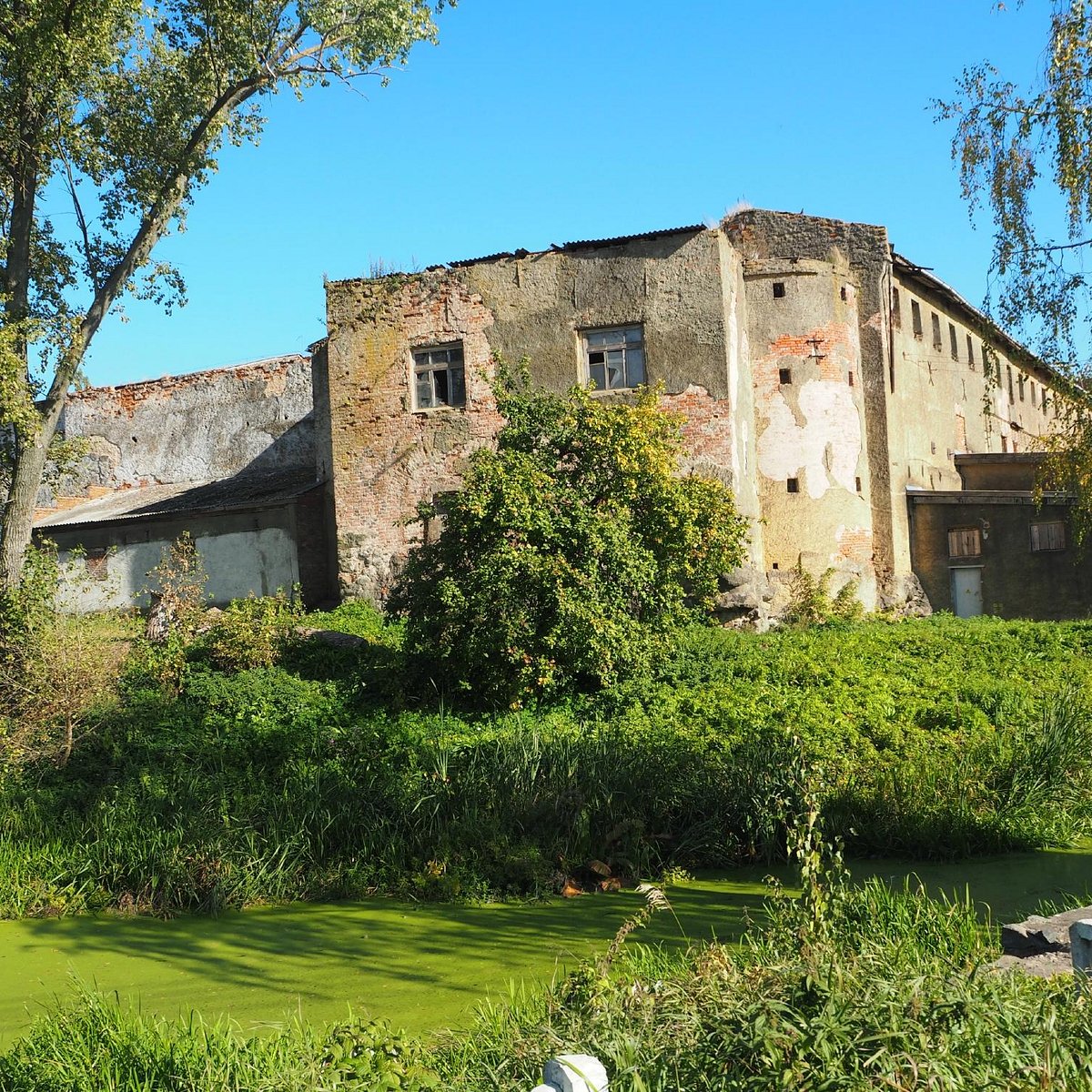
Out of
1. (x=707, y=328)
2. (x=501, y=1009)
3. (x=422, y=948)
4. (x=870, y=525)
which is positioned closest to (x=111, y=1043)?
(x=501, y=1009)

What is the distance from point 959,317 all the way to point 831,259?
26.3ft

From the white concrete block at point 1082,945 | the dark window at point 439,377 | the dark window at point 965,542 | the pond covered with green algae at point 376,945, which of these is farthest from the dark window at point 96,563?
the white concrete block at point 1082,945

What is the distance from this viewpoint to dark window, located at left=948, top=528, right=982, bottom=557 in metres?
25.1

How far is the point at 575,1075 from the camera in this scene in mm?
3689

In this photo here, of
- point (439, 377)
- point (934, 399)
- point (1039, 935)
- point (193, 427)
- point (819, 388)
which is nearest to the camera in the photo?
point (1039, 935)

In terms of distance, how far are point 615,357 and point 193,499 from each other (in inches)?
425

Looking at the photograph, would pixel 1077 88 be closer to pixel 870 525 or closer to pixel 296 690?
pixel 296 690

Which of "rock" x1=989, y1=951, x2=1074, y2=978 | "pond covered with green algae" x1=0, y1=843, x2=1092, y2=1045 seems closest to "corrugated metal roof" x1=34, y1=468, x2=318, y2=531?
"pond covered with green algae" x1=0, y1=843, x2=1092, y2=1045

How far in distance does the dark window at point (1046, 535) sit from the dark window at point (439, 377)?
12.5 metres

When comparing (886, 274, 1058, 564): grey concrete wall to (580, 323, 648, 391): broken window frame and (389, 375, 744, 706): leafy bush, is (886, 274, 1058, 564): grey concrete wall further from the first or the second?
(389, 375, 744, 706): leafy bush

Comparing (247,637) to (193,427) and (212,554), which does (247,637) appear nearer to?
(212,554)

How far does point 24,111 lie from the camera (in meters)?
15.4

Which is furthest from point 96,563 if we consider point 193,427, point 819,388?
point 819,388

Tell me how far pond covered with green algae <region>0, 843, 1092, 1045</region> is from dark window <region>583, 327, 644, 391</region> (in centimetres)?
1315
